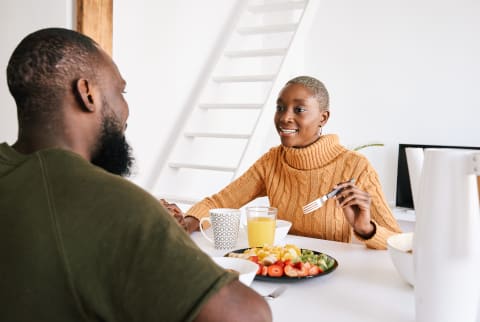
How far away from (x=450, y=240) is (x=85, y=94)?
0.64 metres

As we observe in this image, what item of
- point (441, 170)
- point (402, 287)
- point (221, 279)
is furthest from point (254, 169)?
point (221, 279)

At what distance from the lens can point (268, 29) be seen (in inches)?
146

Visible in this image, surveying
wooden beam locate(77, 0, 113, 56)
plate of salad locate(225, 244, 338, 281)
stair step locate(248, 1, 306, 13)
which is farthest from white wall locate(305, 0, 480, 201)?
plate of salad locate(225, 244, 338, 281)

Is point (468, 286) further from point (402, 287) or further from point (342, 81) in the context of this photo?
point (342, 81)

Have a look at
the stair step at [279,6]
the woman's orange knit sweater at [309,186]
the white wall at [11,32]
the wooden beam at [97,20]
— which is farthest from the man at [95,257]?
the stair step at [279,6]

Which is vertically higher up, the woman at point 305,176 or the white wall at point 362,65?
the white wall at point 362,65

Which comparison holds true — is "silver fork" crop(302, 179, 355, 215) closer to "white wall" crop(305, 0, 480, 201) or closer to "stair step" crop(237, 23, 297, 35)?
"stair step" crop(237, 23, 297, 35)

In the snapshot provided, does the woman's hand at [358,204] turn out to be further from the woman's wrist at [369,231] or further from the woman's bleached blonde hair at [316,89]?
the woman's bleached blonde hair at [316,89]

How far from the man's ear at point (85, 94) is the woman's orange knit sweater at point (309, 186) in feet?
3.41

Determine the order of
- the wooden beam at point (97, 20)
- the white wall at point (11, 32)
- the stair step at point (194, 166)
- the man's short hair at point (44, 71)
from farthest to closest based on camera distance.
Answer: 1. the stair step at point (194, 166)
2. the wooden beam at point (97, 20)
3. the white wall at point (11, 32)
4. the man's short hair at point (44, 71)

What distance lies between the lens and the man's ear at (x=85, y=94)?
30.4 inches

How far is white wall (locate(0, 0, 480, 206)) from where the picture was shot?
3.07 metres

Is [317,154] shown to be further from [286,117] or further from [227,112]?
[227,112]

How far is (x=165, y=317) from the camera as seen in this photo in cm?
55
